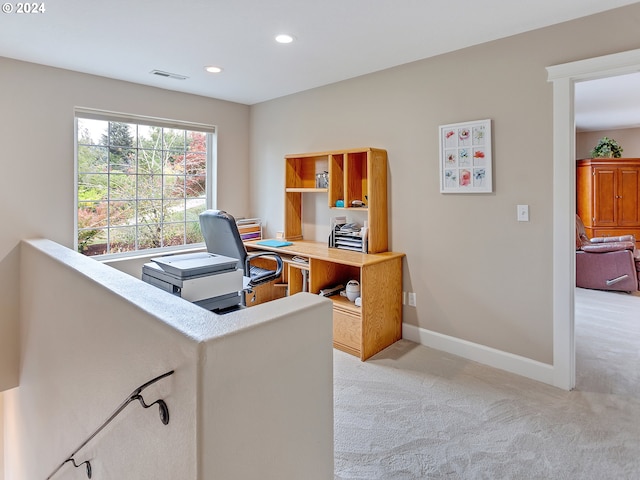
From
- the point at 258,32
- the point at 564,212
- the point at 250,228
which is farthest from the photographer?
the point at 250,228

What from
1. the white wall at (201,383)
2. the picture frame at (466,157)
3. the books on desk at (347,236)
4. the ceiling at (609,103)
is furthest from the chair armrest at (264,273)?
the ceiling at (609,103)

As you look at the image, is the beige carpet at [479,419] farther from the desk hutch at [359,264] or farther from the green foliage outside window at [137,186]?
the green foliage outside window at [137,186]

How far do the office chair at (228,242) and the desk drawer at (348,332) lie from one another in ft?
2.36

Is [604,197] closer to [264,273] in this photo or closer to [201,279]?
[264,273]

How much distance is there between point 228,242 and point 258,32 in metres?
A: 1.63

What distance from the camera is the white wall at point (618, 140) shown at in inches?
266

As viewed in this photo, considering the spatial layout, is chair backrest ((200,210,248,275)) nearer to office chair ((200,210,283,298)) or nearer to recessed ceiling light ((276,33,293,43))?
office chair ((200,210,283,298))

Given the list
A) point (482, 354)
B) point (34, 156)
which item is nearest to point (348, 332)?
point (482, 354)

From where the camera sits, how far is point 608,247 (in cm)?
493

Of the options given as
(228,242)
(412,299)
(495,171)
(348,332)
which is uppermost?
(495,171)

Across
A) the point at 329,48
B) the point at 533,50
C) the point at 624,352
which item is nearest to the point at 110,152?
the point at 329,48

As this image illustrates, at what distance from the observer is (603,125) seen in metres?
6.55

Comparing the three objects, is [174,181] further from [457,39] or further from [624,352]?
[624,352]

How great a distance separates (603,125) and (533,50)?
5286mm
